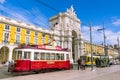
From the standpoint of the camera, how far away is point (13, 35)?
140 ft

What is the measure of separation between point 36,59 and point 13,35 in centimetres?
2833

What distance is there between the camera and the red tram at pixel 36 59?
15352 millimetres

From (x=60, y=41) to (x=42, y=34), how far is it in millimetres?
10068

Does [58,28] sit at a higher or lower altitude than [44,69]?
higher

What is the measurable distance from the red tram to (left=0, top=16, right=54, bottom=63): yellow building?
2339 centimetres

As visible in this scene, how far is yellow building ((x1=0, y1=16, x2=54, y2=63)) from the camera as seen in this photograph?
39.9m

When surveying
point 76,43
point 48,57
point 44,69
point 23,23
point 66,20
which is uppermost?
point 66,20

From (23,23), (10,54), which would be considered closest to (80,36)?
(23,23)

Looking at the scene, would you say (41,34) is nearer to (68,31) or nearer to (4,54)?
(68,31)

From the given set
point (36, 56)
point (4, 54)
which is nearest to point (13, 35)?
point (4, 54)

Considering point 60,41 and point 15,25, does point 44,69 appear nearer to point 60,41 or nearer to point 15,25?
point 15,25

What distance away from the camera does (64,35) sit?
61.2m

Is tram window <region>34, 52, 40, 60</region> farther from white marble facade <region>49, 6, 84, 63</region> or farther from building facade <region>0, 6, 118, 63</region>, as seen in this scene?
white marble facade <region>49, 6, 84, 63</region>

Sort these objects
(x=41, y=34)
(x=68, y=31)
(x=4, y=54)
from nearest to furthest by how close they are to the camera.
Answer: (x=4, y=54), (x=41, y=34), (x=68, y=31)
